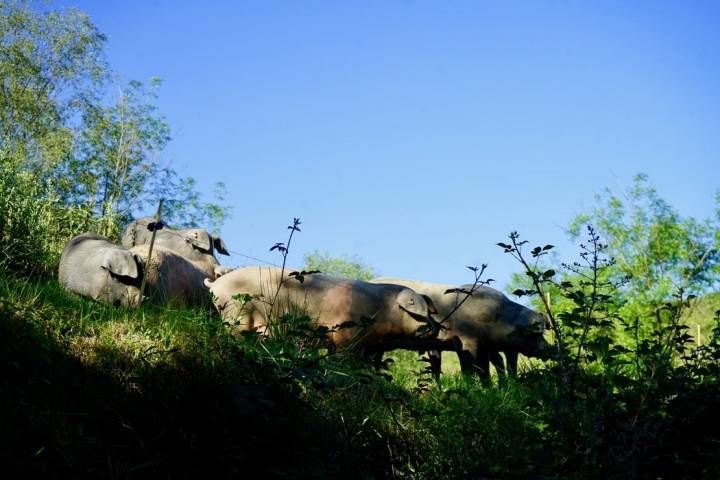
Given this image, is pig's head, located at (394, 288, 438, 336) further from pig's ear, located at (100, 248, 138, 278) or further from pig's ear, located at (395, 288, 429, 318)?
pig's ear, located at (100, 248, 138, 278)

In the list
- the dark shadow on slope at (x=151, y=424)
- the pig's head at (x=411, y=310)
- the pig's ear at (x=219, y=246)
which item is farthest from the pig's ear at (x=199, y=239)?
the dark shadow on slope at (x=151, y=424)

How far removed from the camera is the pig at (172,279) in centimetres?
895

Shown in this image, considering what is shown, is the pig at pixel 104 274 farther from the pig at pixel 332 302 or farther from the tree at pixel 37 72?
the tree at pixel 37 72

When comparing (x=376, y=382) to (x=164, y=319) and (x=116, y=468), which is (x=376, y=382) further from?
(x=116, y=468)

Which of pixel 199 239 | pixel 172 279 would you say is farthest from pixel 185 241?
pixel 172 279

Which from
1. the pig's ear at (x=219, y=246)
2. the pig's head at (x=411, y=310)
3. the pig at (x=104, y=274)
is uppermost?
the pig's ear at (x=219, y=246)

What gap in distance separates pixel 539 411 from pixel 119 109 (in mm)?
19203

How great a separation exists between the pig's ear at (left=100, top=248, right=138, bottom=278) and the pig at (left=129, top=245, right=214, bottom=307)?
0.15 m

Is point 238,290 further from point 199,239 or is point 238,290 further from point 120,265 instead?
point 199,239

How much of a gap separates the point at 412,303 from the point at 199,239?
376 cm

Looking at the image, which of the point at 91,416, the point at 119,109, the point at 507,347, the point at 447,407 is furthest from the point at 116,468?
the point at 119,109

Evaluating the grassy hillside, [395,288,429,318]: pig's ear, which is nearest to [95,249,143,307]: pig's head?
the grassy hillside

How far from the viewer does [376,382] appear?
7348mm

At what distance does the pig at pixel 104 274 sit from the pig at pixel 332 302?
1.03m
